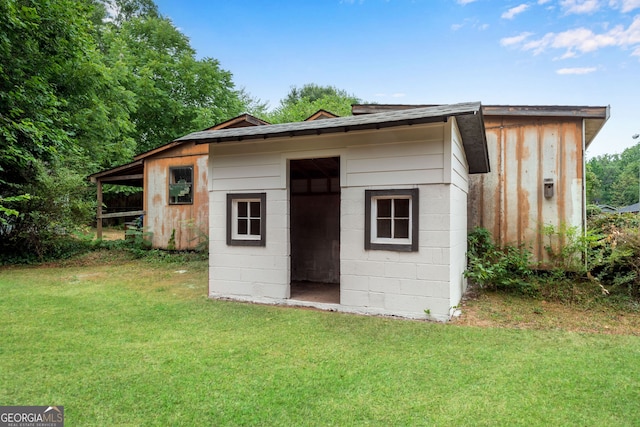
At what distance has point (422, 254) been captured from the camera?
454cm

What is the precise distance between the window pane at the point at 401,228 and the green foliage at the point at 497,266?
1424 millimetres

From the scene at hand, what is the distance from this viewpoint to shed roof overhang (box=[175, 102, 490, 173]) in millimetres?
4211

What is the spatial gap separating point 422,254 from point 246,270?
9.45ft

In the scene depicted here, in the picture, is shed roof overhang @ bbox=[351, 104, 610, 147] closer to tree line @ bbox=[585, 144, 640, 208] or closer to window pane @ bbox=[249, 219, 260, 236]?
window pane @ bbox=[249, 219, 260, 236]

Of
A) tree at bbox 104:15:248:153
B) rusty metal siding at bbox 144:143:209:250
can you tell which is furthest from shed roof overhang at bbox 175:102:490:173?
tree at bbox 104:15:248:153

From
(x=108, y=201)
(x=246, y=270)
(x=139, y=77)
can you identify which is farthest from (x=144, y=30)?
(x=246, y=270)

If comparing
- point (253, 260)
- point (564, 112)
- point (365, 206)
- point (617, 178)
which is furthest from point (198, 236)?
point (617, 178)

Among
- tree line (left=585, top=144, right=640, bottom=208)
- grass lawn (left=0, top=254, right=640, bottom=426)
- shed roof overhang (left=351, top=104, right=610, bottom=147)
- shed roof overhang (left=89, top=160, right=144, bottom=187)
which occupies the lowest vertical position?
grass lawn (left=0, top=254, right=640, bottom=426)

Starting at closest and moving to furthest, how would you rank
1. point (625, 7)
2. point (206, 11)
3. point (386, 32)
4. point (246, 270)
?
point (246, 270) → point (625, 7) → point (386, 32) → point (206, 11)

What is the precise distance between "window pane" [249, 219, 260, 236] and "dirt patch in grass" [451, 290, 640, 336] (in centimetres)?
340

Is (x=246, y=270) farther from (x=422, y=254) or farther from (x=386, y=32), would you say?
(x=386, y=32)

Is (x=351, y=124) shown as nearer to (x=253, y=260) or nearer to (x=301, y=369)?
(x=253, y=260)

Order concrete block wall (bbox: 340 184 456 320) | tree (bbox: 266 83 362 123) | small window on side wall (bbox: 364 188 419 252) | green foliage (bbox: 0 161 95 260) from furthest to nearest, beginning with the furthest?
tree (bbox: 266 83 362 123) → green foliage (bbox: 0 161 95 260) → small window on side wall (bbox: 364 188 419 252) → concrete block wall (bbox: 340 184 456 320)

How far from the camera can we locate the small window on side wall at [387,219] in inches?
186
